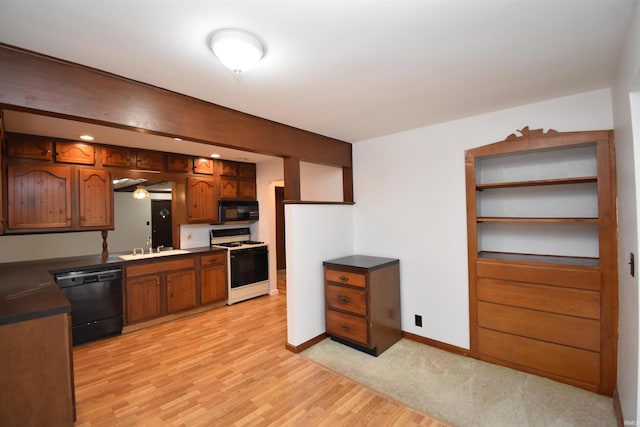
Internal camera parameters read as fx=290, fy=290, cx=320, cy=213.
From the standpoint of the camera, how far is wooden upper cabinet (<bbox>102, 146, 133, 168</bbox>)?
3.63 meters

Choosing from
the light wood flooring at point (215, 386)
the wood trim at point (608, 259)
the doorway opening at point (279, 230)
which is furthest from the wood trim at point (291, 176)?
the doorway opening at point (279, 230)

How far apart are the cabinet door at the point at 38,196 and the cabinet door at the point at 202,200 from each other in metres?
1.41

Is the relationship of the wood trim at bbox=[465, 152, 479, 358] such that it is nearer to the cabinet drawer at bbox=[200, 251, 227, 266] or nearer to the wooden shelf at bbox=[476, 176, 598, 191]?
the wooden shelf at bbox=[476, 176, 598, 191]

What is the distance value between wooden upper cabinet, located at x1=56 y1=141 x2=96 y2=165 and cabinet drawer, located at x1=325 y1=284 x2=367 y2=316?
326 centimetres

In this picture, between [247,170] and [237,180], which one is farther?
[247,170]

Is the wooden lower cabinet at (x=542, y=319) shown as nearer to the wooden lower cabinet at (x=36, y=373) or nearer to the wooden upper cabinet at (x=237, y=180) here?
the wooden lower cabinet at (x=36, y=373)

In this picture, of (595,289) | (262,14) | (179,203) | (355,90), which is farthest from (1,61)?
(595,289)

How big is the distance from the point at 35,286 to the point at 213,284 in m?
2.35

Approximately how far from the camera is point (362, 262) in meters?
3.16


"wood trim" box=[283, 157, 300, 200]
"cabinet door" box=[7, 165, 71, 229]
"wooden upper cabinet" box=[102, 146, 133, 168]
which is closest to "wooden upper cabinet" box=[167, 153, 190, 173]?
"wooden upper cabinet" box=[102, 146, 133, 168]

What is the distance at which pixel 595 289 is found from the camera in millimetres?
2244

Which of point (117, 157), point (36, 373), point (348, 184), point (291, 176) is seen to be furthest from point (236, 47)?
point (117, 157)

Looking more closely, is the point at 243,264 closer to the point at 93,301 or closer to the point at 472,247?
the point at 93,301

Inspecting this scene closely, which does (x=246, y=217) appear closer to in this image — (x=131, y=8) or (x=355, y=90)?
(x=355, y=90)
